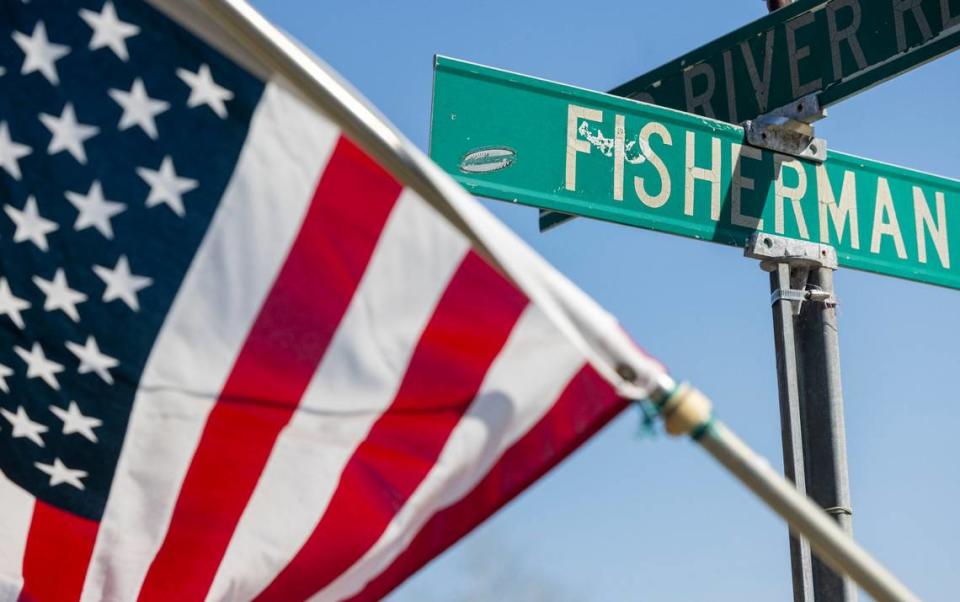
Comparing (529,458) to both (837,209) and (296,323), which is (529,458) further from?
(837,209)

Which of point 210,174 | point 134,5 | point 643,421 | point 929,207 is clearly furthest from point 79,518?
point 929,207

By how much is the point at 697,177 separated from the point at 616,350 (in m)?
2.31

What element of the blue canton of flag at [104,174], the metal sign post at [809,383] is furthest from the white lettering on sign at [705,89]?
the blue canton of flag at [104,174]

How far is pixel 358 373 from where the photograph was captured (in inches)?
112

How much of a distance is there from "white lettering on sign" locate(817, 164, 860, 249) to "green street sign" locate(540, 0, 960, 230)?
0.29m

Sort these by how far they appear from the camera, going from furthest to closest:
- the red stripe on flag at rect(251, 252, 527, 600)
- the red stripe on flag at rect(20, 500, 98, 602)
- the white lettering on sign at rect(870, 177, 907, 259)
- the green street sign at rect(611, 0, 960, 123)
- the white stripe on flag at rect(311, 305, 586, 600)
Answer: the white lettering on sign at rect(870, 177, 907, 259), the green street sign at rect(611, 0, 960, 123), the red stripe on flag at rect(20, 500, 98, 602), the red stripe on flag at rect(251, 252, 527, 600), the white stripe on flag at rect(311, 305, 586, 600)

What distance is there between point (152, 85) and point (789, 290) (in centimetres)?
227

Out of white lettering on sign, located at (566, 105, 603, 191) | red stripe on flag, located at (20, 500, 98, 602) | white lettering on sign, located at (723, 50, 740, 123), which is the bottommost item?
red stripe on flag, located at (20, 500, 98, 602)

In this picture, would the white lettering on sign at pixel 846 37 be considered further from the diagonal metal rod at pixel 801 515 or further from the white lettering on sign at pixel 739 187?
the diagonal metal rod at pixel 801 515

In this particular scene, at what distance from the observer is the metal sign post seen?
13.6 feet

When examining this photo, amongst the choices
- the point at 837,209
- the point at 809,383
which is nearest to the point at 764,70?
the point at 837,209

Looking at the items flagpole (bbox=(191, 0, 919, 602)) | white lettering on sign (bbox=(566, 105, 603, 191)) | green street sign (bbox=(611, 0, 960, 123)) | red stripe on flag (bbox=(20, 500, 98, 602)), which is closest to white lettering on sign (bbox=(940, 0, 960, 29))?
green street sign (bbox=(611, 0, 960, 123))

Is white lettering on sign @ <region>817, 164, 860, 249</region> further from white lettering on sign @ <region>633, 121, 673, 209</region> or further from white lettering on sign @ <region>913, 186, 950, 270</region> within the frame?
white lettering on sign @ <region>633, 121, 673, 209</region>

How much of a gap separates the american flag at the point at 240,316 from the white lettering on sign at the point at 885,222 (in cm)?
233
